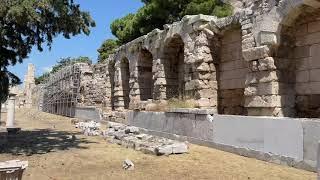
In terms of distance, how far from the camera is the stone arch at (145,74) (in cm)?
1702

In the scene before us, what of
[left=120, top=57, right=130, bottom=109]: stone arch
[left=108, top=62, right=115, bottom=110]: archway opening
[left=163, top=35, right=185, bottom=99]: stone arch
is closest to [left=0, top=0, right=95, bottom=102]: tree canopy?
[left=163, top=35, right=185, bottom=99]: stone arch

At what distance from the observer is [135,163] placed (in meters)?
8.32

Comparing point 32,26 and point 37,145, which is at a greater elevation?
point 32,26

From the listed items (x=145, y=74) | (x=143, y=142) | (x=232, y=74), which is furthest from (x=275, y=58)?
(x=145, y=74)

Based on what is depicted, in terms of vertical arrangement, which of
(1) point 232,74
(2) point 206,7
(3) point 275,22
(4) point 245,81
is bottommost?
(4) point 245,81

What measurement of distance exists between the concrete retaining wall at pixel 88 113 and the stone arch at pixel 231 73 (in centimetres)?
827

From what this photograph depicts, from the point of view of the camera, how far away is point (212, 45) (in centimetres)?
1241

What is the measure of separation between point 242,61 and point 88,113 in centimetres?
1165

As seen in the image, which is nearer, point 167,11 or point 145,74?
point 145,74

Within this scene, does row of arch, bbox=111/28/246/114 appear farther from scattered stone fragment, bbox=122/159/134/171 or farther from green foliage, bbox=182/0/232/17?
green foliage, bbox=182/0/232/17

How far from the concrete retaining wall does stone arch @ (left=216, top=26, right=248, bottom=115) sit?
827 centimetres

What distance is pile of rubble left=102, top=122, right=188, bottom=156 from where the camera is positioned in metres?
9.23

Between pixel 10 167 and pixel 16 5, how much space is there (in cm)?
477

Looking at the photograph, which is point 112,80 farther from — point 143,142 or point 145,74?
point 143,142
